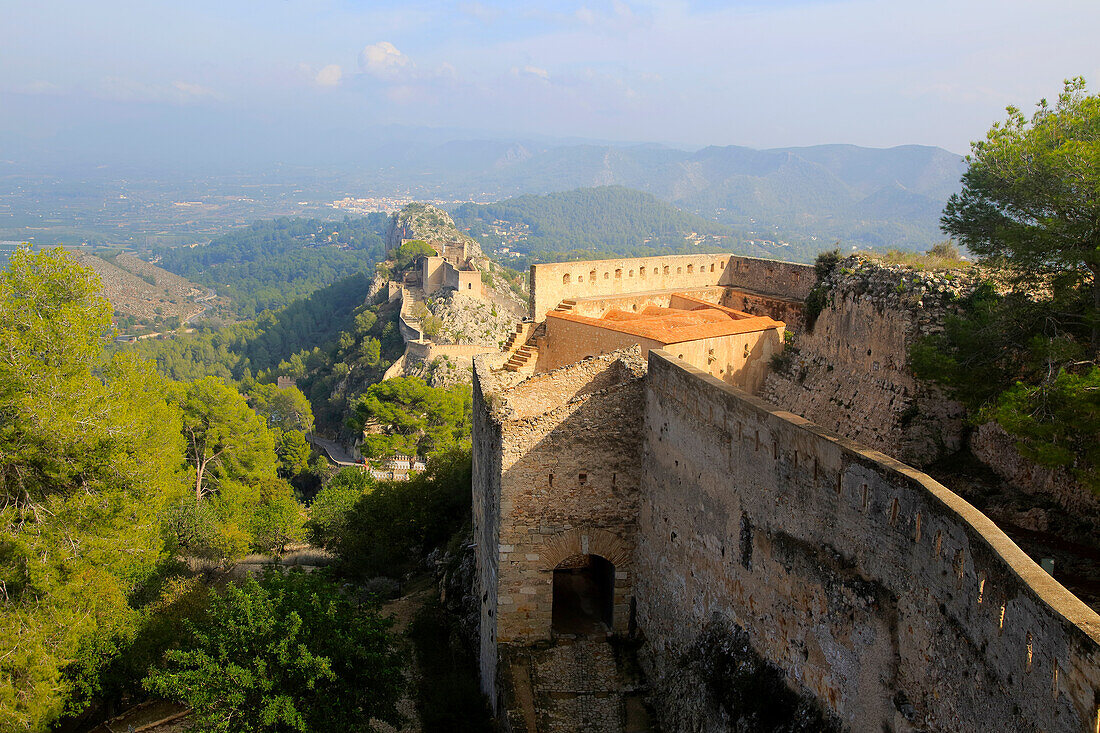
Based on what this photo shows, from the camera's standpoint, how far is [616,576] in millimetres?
12508

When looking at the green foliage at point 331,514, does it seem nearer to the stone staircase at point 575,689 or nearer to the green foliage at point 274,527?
the green foliage at point 274,527

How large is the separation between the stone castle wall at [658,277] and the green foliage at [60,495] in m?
8.94

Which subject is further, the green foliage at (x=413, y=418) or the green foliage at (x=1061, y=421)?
the green foliage at (x=413, y=418)

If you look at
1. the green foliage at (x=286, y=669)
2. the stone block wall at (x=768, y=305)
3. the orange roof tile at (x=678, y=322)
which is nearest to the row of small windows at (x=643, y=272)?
the stone block wall at (x=768, y=305)

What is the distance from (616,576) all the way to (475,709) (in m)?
3.03

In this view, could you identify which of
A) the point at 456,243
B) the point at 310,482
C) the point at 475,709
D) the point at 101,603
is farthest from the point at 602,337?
the point at 456,243

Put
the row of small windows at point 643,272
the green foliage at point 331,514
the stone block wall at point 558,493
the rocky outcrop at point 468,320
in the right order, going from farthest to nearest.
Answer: the rocky outcrop at point 468,320
the green foliage at point 331,514
the row of small windows at point 643,272
the stone block wall at point 558,493

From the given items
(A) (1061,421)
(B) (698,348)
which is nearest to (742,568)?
(A) (1061,421)

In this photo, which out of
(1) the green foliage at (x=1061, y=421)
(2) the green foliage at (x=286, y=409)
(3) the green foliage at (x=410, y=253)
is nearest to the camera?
(1) the green foliage at (x=1061, y=421)

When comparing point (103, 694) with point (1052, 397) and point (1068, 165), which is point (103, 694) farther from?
point (1068, 165)

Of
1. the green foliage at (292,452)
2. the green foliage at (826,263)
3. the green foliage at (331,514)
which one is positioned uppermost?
the green foliage at (826,263)

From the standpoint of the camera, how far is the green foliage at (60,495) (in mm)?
12852

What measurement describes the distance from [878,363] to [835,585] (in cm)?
606

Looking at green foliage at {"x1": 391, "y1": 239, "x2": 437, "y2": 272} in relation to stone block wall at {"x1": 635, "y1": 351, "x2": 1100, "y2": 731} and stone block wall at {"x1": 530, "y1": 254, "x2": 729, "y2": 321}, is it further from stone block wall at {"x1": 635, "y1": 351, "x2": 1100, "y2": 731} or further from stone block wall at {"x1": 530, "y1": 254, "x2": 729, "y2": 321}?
stone block wall at {"x1": 635, "y1": 351, "x2": 1100, "y2": 731}
